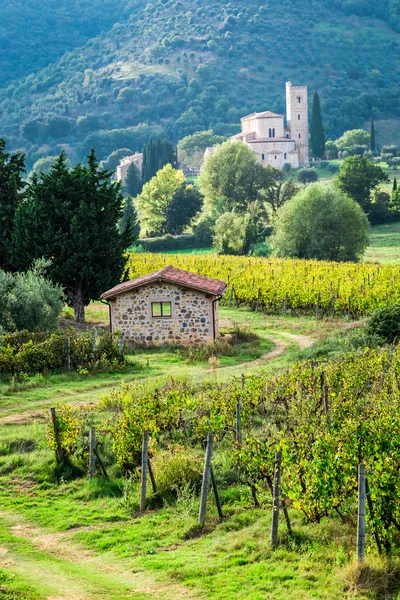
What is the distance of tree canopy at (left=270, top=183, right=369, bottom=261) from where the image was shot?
2672 inches

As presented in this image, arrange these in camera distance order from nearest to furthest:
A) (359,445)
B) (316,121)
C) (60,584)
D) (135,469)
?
1. (60,584)
2. (359,445)
3. (135,469)
4. (316,121)

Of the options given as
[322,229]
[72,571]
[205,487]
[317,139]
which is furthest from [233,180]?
[72,571]

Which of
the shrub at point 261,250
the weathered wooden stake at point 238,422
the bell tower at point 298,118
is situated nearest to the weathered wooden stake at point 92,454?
the weathered wooden stake at point 238,422

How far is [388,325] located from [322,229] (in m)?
39.6

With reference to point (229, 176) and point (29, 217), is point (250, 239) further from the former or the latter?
point (29, 217)

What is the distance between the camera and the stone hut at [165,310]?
32.8 metres

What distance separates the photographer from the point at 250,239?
77.1 meters

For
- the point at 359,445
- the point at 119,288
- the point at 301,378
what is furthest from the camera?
the point at 119,288

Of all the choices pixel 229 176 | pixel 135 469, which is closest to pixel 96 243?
pixel 135 469

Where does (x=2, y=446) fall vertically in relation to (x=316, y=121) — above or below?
below

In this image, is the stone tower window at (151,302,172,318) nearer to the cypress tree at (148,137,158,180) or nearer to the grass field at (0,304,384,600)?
the grass field at (0,304,384,600)

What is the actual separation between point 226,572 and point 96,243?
1066 inches

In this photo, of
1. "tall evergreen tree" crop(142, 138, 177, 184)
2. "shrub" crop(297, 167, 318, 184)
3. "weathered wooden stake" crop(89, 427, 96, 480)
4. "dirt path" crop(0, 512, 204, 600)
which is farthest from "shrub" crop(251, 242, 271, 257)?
"dirt path" crop(0, 512, 204, 600)

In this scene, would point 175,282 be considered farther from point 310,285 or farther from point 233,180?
point 233,180
